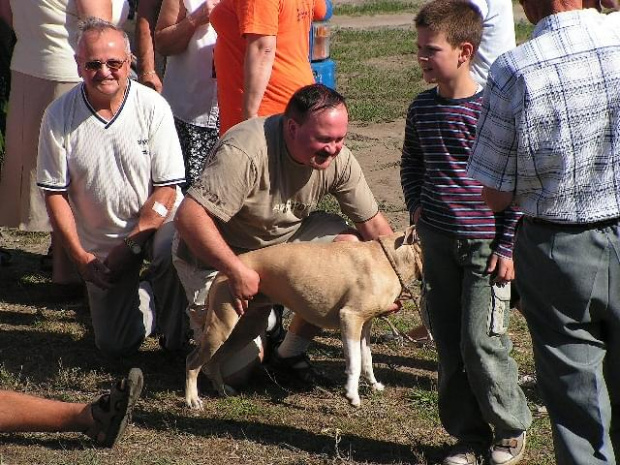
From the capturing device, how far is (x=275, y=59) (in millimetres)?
6070

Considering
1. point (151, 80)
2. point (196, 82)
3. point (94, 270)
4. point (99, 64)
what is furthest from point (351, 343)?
point (151, 80)

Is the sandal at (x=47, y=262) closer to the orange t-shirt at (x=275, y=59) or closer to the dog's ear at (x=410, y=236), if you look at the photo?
the orange t-shirt at (x=275, y=59)

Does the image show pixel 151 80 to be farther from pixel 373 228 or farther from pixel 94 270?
pixel 373 228

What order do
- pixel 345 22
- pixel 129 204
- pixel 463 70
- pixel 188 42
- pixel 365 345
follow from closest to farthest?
pixel 463 70, pixel 365 345, pixel 129 204, pixel 188 42, pixel 345 22

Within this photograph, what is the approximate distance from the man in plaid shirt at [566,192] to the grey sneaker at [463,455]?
0.89m

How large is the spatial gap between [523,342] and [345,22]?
1542 cm

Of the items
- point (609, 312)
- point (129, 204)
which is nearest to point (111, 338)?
point (129, 204)

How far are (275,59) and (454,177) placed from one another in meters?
2.04

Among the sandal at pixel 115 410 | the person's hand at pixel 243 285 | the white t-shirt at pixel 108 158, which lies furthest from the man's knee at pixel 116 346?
the sandal at pixel 115 410

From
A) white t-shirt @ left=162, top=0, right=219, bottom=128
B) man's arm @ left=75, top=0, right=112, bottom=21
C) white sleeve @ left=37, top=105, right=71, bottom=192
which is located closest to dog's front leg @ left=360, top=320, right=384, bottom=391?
white sleeve @ left=37, top=105, right=71, bottom=192

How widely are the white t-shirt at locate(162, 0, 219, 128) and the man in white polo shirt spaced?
106cm

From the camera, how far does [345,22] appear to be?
20.9 metres

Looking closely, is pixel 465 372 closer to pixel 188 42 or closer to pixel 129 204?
pixel 129 204

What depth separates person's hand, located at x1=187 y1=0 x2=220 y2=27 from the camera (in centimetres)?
666
